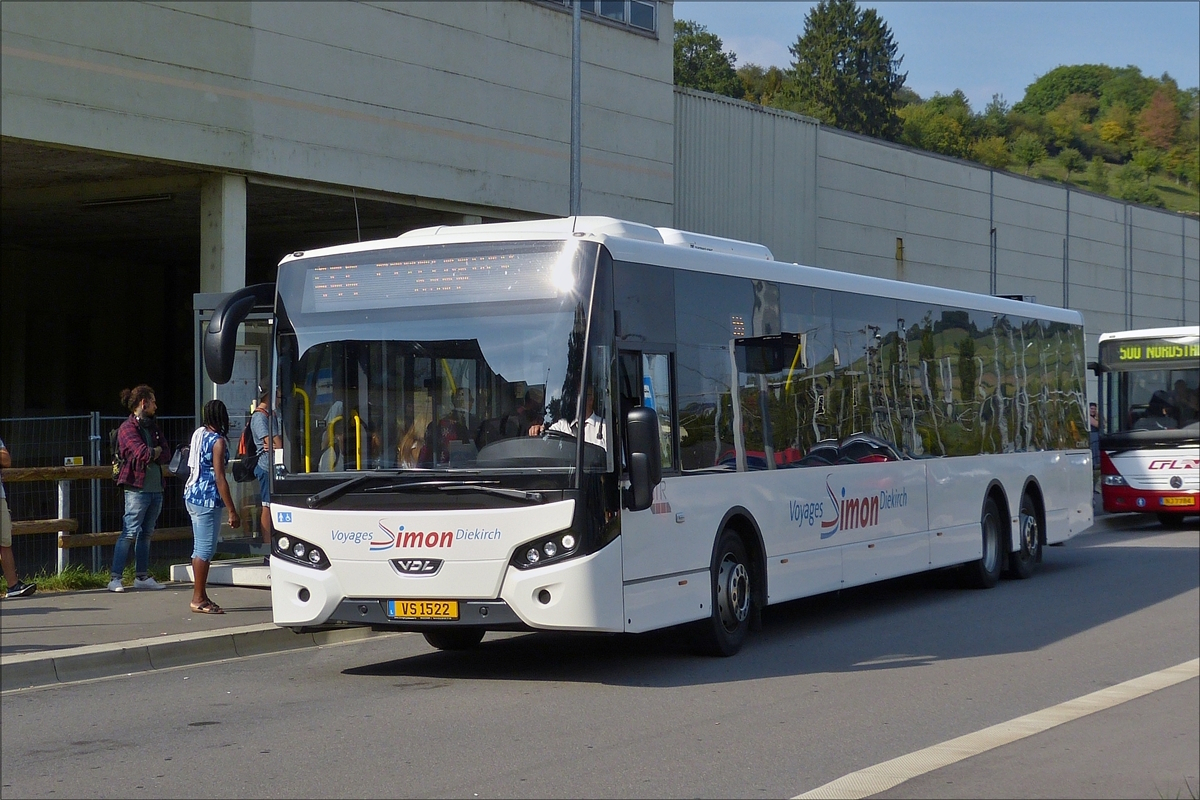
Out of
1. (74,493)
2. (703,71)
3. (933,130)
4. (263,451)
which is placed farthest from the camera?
(933,130)

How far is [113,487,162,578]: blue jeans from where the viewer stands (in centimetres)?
1309

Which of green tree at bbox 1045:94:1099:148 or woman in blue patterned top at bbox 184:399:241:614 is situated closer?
woman in blue patterned top at bbox 184:399:241:614

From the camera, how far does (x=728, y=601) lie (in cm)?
1009

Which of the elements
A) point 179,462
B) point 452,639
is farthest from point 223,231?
point 452,639

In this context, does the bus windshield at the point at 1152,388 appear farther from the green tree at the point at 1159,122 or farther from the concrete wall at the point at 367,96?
the green tree at the point at 1159,122

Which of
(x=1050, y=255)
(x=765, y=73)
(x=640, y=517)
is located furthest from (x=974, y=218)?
(x=640, y=517)

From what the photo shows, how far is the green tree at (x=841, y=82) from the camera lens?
8044cm

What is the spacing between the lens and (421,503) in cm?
888

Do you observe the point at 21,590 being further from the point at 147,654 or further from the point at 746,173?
the point at 746,173

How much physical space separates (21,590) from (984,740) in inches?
364

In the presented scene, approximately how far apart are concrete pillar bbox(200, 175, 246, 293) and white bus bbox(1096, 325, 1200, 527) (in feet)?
46.8

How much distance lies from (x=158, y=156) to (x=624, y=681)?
34.7ft

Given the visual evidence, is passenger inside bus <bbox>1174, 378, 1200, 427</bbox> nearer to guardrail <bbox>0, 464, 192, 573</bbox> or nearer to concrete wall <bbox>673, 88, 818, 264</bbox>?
concrete wall <bbox>673, 88, 818, 264</bbox>

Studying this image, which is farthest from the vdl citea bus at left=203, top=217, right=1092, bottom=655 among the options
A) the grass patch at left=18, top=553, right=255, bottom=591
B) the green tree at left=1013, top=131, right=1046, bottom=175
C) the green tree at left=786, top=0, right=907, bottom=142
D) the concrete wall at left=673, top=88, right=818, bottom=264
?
the green tree at left=1013, top=131, right=1046, bottom=175
